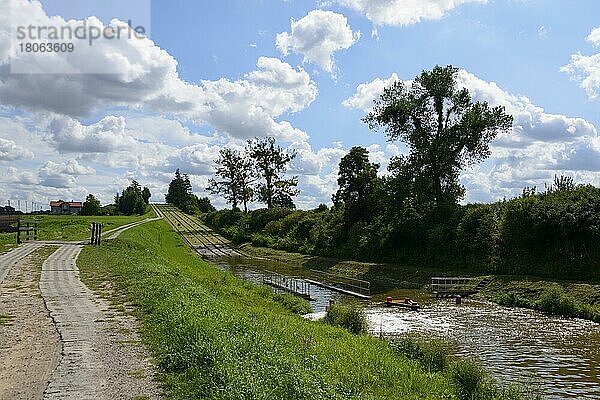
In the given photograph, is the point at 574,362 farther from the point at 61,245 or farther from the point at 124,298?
the point at 61,245

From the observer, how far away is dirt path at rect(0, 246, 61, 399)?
8.55 meters

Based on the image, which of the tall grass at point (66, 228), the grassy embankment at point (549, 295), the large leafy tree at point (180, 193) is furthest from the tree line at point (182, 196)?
the grassy embankment at point (549, 295)

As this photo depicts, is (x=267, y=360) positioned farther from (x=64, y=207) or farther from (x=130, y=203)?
(x=64, y=207)

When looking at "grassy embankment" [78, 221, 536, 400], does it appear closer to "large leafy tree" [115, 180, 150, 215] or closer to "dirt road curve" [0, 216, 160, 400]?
"dirt road curve" [0, 216, 160, 400]

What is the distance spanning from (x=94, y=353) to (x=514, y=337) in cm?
1614

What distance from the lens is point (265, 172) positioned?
88812 millimetres

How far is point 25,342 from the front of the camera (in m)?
11.1

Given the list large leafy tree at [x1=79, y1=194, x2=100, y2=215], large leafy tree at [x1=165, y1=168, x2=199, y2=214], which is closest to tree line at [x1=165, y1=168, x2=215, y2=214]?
large leafy tree at [x1=165, y1=168, x2=199, y2=214]

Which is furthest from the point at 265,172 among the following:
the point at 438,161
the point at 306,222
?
the point at 438,161

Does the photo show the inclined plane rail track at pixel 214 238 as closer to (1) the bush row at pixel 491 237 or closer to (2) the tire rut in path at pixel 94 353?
(1) the bush row at pixel 491 237

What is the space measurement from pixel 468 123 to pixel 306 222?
29392 millimetres

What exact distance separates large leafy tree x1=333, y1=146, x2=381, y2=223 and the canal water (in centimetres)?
2573

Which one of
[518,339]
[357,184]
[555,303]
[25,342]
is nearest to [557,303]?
[555,303]

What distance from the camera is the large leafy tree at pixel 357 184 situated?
56469 mm
